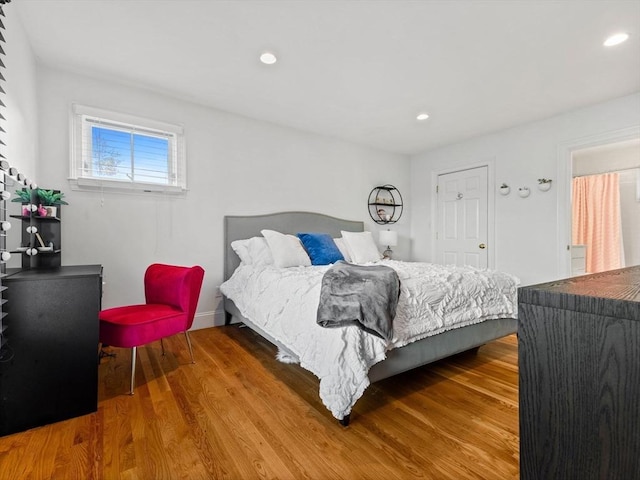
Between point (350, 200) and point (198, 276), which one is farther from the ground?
point (350, 200)

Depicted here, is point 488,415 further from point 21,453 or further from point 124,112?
point 124,112

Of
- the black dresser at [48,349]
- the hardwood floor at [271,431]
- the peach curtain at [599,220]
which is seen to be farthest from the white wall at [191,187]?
the peach curtain at [599,220]

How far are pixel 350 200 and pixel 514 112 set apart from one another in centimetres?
228

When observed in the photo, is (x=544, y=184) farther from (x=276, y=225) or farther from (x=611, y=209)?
(x=276, y=225)

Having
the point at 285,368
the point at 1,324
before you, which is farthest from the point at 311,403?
the point at 1,324

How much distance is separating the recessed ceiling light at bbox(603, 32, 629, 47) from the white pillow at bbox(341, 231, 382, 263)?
2732mm

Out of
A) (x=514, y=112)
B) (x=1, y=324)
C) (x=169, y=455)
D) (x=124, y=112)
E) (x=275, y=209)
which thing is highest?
(x=514, y=112)

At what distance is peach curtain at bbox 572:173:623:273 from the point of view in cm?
450

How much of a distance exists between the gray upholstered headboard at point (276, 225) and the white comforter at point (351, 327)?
0.70 meters

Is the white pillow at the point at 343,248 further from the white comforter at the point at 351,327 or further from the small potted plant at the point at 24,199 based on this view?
the small potted plant at the point at 24,199

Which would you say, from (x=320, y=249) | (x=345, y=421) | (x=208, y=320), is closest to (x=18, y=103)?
(x=208, y=320)

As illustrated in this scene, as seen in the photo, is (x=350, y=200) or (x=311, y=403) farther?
(x=350, y=200)

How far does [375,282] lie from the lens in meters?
1.90

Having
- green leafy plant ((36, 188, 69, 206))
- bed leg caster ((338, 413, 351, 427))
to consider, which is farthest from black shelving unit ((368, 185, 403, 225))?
green leafy plant ((36, 188, 69, 206))
